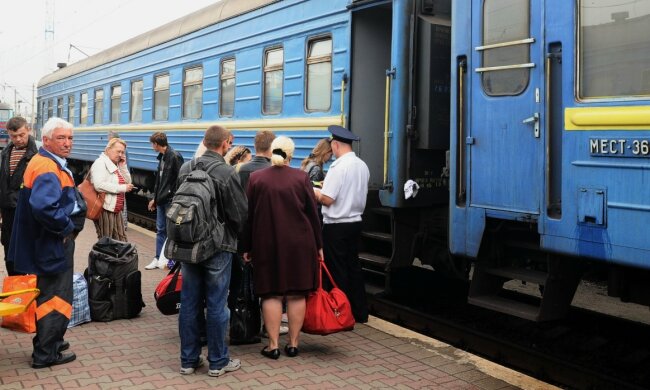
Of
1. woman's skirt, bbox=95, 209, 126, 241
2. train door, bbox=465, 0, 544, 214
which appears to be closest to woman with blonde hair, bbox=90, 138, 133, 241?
woman's skirt, bbox=95, 209, 126, 241

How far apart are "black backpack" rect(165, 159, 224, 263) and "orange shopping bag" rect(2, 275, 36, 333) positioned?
980 mm

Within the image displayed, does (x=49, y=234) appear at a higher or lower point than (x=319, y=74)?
lower

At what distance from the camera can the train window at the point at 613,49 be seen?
4344 mm

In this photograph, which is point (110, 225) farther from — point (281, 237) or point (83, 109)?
point (83, 109)

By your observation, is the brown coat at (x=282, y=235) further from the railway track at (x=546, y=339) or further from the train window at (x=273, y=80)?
the train window at (x=273, y=80)

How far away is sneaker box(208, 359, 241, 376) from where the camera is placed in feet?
15.7

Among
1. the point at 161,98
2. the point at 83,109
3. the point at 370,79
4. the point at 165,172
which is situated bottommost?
the point at 165,172

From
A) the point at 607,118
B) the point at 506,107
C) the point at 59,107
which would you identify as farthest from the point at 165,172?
the point at 59,107

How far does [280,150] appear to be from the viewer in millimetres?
5160

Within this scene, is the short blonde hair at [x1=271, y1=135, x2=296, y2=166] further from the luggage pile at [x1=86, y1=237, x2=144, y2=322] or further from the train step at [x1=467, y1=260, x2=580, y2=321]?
the luggage pile at [x1=86, y1=237, x2=144, y2=322]

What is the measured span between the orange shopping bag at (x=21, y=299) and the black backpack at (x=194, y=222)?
98 centimetres

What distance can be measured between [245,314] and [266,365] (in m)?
0.63

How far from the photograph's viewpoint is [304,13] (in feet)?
26.8

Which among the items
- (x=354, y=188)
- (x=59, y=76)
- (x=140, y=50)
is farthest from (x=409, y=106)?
(x=59, y=76)
